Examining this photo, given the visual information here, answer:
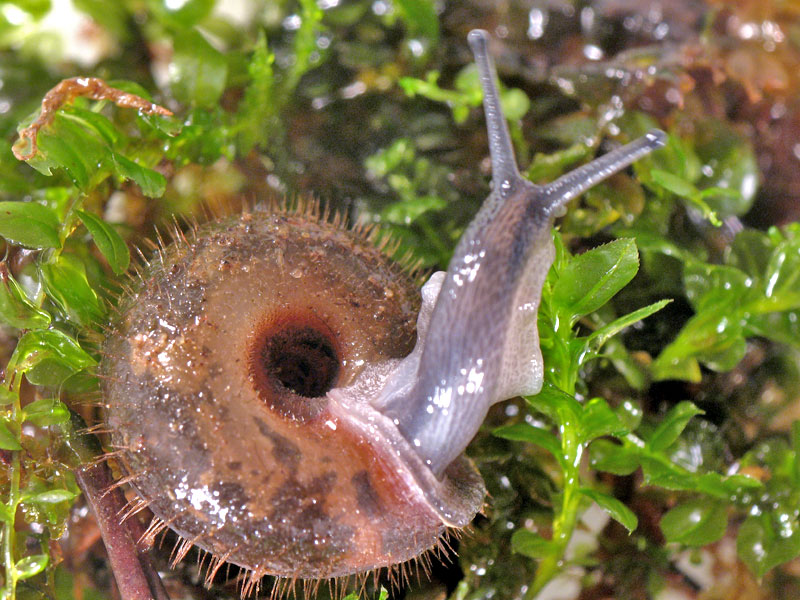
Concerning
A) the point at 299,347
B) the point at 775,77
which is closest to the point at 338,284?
the point at 299,347

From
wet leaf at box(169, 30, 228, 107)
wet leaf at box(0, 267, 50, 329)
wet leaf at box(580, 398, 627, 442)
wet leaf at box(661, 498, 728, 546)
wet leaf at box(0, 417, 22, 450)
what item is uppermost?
wet leaf at box(169, 30, 228, 107)

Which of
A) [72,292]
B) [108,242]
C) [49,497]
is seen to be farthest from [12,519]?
[108,242]

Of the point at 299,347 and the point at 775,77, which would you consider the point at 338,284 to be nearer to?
the point at 299,347

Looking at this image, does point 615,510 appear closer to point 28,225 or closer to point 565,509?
point 565,509

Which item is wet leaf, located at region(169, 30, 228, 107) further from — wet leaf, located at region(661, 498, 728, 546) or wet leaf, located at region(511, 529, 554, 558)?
wet leaf, located at region(661, 498, 728, 546)

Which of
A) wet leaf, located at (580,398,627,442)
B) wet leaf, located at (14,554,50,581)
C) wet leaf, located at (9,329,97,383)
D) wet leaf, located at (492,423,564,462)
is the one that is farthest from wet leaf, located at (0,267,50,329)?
wet leaf, located at (580,398,627,442)

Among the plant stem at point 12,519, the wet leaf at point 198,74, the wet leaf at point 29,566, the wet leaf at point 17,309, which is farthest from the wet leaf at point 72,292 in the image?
the wet leaf at point 198,74

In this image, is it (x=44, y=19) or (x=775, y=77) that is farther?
(x=44, y=19)
